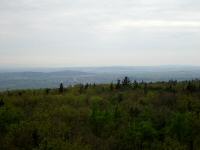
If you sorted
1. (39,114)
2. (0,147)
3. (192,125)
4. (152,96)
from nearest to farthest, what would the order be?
1. (0,147)
2. (192,125)
3. (39,114)
4. (152,96)

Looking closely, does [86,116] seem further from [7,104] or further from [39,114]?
[7,104]

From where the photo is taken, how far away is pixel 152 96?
3638 cm

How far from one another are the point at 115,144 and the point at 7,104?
12036 mm

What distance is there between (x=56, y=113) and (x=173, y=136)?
10185mm

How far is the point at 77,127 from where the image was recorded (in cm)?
2614

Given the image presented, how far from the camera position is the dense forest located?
872 inches

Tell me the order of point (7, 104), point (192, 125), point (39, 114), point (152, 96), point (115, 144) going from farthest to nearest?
point (152, 96), point (7, 104), point (39, 114), point (192, 125), point (115, 144)

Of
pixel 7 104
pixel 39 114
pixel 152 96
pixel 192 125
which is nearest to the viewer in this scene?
pixel 192 125

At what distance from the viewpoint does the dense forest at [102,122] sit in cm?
2216

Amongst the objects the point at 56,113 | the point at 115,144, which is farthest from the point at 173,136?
the point at 56,113

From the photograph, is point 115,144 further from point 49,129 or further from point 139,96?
point 139,96

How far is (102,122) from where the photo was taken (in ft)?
86.6

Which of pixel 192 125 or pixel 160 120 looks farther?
pixel 160 120

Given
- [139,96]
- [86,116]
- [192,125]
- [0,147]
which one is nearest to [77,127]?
[86,116]
